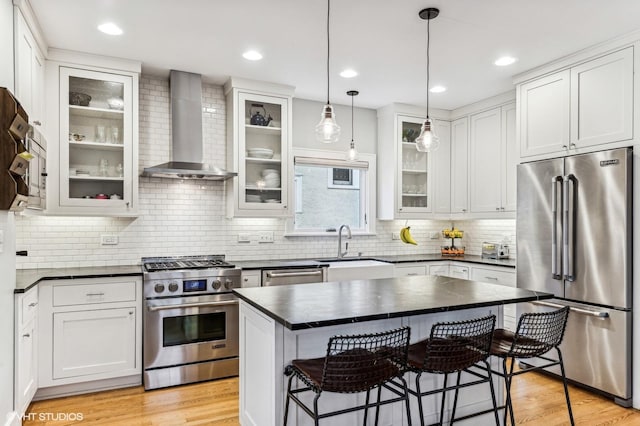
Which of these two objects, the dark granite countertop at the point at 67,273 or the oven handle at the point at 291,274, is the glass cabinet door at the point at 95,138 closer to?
the dark granite countertop at the point at 67,273

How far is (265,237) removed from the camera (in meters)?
4.83

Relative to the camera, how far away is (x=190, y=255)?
4.45 m

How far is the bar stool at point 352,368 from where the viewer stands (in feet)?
6.36

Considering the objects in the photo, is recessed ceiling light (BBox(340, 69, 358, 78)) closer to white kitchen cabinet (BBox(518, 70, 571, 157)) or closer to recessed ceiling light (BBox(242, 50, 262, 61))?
recessed ceiling light (BBox(242, 50, 262, 61))

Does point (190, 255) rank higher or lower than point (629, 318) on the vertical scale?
higher

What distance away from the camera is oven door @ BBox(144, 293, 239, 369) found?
11.8 ft

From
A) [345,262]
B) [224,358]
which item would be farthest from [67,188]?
[345,262]

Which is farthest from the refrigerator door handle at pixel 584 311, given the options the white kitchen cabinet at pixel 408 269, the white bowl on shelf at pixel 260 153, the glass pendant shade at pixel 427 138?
the white bowl on shelf at pixel 260 153

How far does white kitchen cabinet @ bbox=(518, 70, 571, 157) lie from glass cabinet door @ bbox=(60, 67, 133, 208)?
12.0ft

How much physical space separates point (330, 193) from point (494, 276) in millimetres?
2098

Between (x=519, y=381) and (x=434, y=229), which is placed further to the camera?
(x=434, y=229)

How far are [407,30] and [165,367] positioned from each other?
10.9ft

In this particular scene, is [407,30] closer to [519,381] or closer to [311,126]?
[311,126]

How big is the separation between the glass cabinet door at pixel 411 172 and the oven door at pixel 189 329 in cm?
251
